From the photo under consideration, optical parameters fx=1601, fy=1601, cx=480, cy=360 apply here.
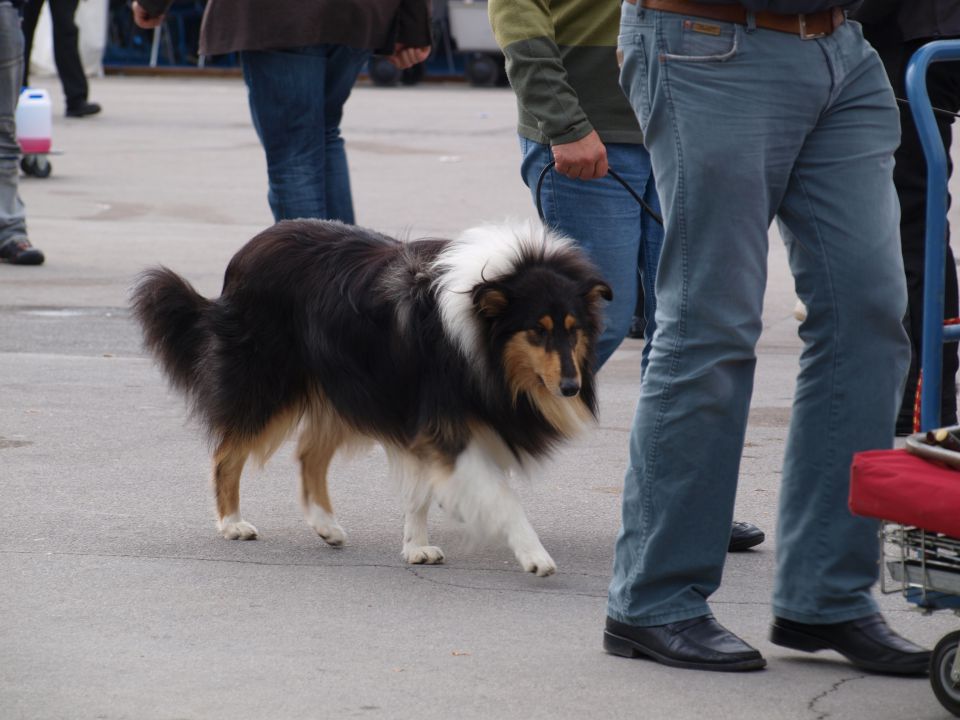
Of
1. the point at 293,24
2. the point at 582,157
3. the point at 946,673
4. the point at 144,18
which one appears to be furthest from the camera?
the point at 144,18

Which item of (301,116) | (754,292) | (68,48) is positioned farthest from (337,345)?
(68,48)

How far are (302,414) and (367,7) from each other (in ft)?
7.25

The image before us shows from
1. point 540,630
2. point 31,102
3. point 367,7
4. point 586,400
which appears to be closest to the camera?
point 540,630

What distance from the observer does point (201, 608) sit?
3918 mm

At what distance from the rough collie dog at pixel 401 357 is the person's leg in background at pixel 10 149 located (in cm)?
439

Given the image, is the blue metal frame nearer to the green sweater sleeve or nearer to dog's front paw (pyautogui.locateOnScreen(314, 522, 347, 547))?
the green sweater sleeve

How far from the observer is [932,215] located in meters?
3.31

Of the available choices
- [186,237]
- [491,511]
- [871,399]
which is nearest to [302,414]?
[491,511]

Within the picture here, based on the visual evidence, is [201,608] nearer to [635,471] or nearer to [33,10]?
[635,471]

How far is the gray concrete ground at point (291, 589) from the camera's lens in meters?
3.27

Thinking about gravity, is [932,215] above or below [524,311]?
above

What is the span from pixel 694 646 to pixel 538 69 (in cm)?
152

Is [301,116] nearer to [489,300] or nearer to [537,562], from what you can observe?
[489,300]

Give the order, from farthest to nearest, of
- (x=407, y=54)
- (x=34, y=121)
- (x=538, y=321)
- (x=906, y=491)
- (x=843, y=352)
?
(x=34, y=121) < (x=407, y=54) < (x=538, y=321) < (x=843, y=352) < (x=906, y=491)
